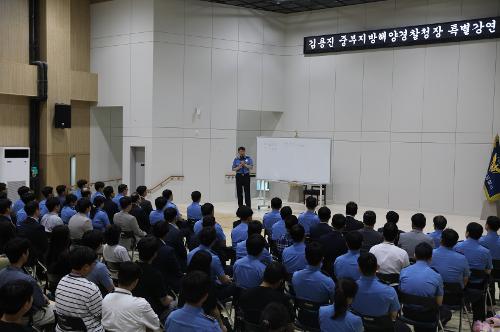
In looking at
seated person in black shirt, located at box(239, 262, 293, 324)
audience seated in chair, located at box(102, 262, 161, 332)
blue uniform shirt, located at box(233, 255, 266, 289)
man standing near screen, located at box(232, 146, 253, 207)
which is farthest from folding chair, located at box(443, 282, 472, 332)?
man standing near screen, located at box(232, 146, 253, 207)

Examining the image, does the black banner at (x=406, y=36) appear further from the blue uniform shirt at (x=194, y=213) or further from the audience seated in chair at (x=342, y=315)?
the audience seated in chair at (x=342, y=315)

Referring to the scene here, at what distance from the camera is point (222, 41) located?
15.2 metres

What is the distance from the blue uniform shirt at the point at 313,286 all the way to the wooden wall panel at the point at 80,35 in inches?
489

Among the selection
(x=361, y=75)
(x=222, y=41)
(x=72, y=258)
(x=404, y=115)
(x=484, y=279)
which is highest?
(x=222, y=41)

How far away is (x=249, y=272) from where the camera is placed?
478 centimetres

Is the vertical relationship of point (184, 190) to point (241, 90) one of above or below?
below

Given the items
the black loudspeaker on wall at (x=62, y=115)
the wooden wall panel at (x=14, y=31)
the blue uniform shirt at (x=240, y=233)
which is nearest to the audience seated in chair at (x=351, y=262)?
the blue uniform shirt at (x=240, y=233)

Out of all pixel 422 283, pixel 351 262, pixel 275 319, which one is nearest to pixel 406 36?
pixel 351 262

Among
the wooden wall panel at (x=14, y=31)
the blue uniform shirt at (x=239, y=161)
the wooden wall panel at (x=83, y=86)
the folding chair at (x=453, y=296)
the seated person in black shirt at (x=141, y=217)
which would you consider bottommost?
the folding chair at (x=453, y=296)

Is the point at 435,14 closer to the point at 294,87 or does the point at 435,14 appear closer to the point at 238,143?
the point at 294,87

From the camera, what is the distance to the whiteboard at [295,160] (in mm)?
13883

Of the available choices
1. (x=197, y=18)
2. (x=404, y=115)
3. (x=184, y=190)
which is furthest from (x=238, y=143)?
(x=404, y=115)

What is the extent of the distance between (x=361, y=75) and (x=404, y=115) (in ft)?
5.66

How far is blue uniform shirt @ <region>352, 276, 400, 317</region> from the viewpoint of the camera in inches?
160
